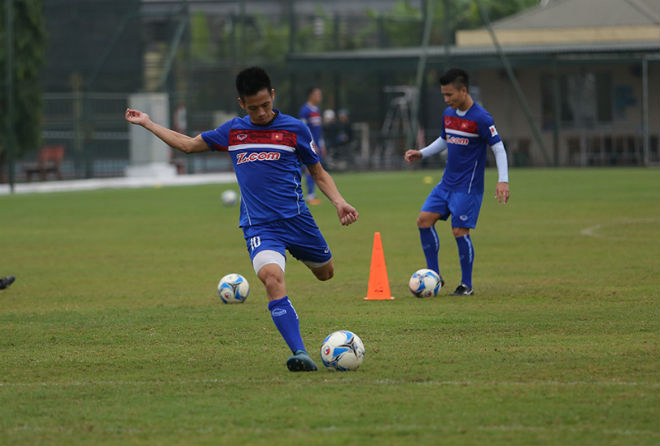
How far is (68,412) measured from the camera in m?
5.98

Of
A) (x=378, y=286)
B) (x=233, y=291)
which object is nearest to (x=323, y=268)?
(x=378, y=286)

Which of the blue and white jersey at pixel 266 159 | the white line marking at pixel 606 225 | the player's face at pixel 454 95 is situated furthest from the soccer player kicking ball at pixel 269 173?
the white line marking at pixel 606 225

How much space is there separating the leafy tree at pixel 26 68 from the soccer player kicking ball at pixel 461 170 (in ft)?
85.3

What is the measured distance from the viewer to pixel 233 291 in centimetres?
1040

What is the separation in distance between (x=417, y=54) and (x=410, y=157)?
30.4m

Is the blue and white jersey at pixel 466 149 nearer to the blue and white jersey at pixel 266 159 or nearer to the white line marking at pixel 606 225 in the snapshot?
the blue and white jersey at pixel 266 159

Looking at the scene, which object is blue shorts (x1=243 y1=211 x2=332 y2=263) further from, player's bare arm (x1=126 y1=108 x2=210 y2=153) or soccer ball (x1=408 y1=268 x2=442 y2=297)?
soccer ball (x1=408 y1=268 x2=442 y2=297)

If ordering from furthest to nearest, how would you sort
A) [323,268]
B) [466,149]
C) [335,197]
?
[466,149], [323,268], [335,197]

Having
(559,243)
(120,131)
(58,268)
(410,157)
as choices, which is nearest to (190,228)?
(58,268)

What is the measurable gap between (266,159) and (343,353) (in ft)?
4.62

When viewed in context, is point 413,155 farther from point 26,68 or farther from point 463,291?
point 26,68

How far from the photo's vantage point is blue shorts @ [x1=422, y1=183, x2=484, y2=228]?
10.6 meters

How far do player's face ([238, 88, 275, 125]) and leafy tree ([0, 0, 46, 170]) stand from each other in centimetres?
2875

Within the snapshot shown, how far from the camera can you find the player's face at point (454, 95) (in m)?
10.5
